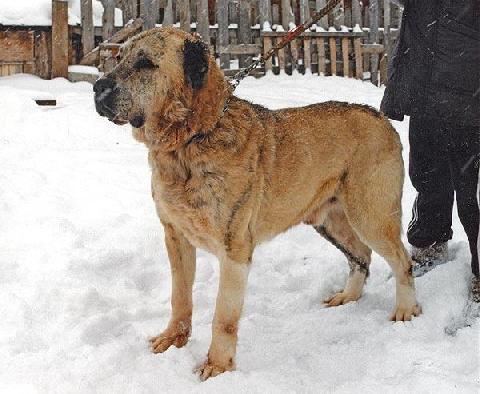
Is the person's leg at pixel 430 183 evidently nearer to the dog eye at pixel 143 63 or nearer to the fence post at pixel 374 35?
the dog eye at pixel 143 63

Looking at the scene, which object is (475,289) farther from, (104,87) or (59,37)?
(59,37)

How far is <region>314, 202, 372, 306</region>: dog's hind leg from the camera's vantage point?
149 inches

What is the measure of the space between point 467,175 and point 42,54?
7.54m

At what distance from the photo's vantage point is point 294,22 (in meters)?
10.8

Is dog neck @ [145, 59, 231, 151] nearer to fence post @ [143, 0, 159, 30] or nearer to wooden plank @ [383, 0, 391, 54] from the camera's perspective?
fence post @ [143, 0, 159, 30]

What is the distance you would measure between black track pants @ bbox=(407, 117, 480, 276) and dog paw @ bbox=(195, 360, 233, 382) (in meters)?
1.79

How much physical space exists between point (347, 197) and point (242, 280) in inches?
38.6

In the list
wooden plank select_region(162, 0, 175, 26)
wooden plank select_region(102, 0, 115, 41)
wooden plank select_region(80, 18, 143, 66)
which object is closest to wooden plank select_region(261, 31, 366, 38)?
wooden plank select_region(162, 0, 175, 26)

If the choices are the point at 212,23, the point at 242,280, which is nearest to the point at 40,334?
the point at 242,280

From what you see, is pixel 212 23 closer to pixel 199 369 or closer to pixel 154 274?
pixel 154 274

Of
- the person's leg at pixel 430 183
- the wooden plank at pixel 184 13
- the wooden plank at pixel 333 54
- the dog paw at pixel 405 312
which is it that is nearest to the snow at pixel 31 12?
the wooden plank at pixel 184 13

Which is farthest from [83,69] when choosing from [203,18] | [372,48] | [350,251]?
[350,251]

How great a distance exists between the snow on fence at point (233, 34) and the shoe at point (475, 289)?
709cm

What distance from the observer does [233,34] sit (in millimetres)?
10359
